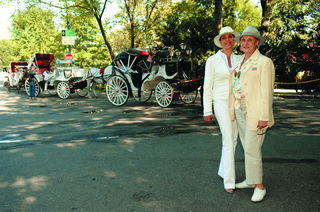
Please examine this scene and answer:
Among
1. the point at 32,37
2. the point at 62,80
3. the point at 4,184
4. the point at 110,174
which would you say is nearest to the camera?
the point at 4,184

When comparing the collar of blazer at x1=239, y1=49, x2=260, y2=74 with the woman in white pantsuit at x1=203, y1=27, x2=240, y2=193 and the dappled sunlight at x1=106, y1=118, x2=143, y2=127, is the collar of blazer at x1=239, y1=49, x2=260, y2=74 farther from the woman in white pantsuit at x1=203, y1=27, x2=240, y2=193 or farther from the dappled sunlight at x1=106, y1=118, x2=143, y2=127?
the dappled sunlight at x1=106, y1=118, x2=143, y2=127

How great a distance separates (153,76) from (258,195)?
30.7 feet

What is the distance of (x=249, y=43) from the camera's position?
3420 mm

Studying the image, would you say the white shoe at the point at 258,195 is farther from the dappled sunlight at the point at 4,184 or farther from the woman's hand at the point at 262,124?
the dappled sunlight at the point at 4,184

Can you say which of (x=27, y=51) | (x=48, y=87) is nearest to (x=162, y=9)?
(x=48, y=87)

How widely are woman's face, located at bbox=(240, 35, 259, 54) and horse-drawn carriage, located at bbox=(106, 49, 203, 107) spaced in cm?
809

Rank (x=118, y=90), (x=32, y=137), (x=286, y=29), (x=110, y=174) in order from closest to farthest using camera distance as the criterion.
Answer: (x=110, y=174) < (x=32, y=137) < (x=118, y=90) < (x=286, y=29)

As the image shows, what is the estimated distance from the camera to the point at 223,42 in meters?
3.85

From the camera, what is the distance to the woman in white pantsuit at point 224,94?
3689 mm

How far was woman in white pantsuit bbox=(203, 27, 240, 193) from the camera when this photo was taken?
3689 mm

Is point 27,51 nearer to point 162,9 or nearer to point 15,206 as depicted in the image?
point 162,9

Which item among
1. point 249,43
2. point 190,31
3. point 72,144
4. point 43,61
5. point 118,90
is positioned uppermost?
point 190,31

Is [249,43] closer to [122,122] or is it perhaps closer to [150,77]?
[122,122]

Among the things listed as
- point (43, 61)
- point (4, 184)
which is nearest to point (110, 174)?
point (4, 184)
